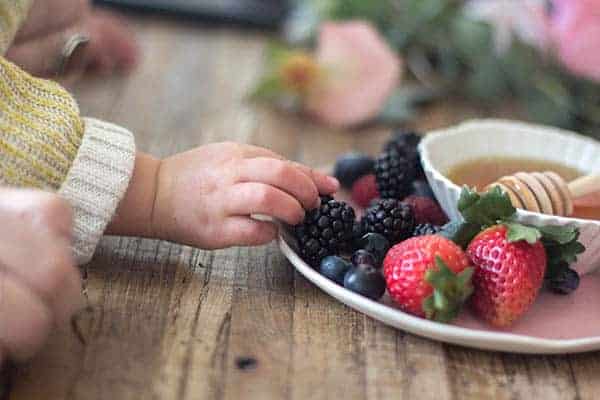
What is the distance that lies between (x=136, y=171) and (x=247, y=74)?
67cm

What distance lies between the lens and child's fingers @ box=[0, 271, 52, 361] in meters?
0.73

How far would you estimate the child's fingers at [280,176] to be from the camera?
93 centimetres

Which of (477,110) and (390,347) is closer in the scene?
(390,347)

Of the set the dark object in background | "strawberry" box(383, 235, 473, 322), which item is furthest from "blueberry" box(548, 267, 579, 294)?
the dark object in background

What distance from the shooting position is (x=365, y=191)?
1114 millimetres

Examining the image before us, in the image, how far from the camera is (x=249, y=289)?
0.96 meters

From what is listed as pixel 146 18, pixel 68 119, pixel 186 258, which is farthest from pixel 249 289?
pixel 146 18

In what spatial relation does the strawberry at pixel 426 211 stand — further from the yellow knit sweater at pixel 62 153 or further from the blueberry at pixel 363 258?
the yellow knit sweater at pixel 62 153

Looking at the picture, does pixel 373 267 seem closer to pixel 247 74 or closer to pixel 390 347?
pixel 390 347

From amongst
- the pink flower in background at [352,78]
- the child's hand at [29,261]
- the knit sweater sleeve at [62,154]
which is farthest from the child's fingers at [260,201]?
the pink flower in background at [352,78]

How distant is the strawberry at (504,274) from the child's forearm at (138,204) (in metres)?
0.31

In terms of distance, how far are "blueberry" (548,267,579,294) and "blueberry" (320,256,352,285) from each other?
0.20 metres

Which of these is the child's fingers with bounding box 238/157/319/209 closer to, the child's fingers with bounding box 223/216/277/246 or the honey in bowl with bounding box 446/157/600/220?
the child's fingers with bounding box 223/216/277/246

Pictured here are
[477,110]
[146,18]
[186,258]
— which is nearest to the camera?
[186,258]
